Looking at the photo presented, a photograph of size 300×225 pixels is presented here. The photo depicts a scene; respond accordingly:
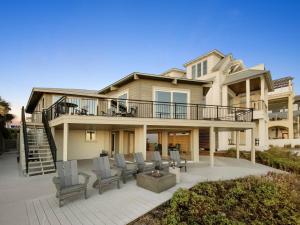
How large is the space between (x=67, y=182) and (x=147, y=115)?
771 cm

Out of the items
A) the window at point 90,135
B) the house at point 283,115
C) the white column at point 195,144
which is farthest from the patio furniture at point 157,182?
the house at point 283,115

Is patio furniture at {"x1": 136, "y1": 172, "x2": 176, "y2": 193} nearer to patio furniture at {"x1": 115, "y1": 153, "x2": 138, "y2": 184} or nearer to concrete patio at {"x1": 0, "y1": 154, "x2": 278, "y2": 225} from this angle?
concrete patio at {"x1": 0, "y1": 154, "x2": 278, "y2": 225}

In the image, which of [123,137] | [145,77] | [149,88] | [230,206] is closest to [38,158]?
[123,137]

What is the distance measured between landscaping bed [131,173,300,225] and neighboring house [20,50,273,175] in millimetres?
4915

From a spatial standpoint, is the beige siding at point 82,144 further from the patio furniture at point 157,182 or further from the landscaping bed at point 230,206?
the landscaping bed at point 230,206

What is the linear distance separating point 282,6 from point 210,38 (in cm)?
701

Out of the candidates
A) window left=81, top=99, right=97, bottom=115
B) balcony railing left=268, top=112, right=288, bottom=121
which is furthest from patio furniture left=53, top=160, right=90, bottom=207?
balcony railing left=268, top=112, right=288, bottom=121

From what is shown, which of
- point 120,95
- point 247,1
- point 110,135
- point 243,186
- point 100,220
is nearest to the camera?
point 100,220

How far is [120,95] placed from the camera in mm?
14781

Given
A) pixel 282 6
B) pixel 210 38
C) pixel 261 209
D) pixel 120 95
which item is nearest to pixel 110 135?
pixel 120 95

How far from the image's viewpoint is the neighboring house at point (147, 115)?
1033 centimetres

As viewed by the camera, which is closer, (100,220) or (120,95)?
(100,220)

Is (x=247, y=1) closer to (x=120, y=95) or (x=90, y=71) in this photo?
(x=120, y=95)

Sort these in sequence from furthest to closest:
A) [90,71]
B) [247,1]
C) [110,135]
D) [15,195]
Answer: [90,71] < [110,135] < [247,1] < [15,195]
